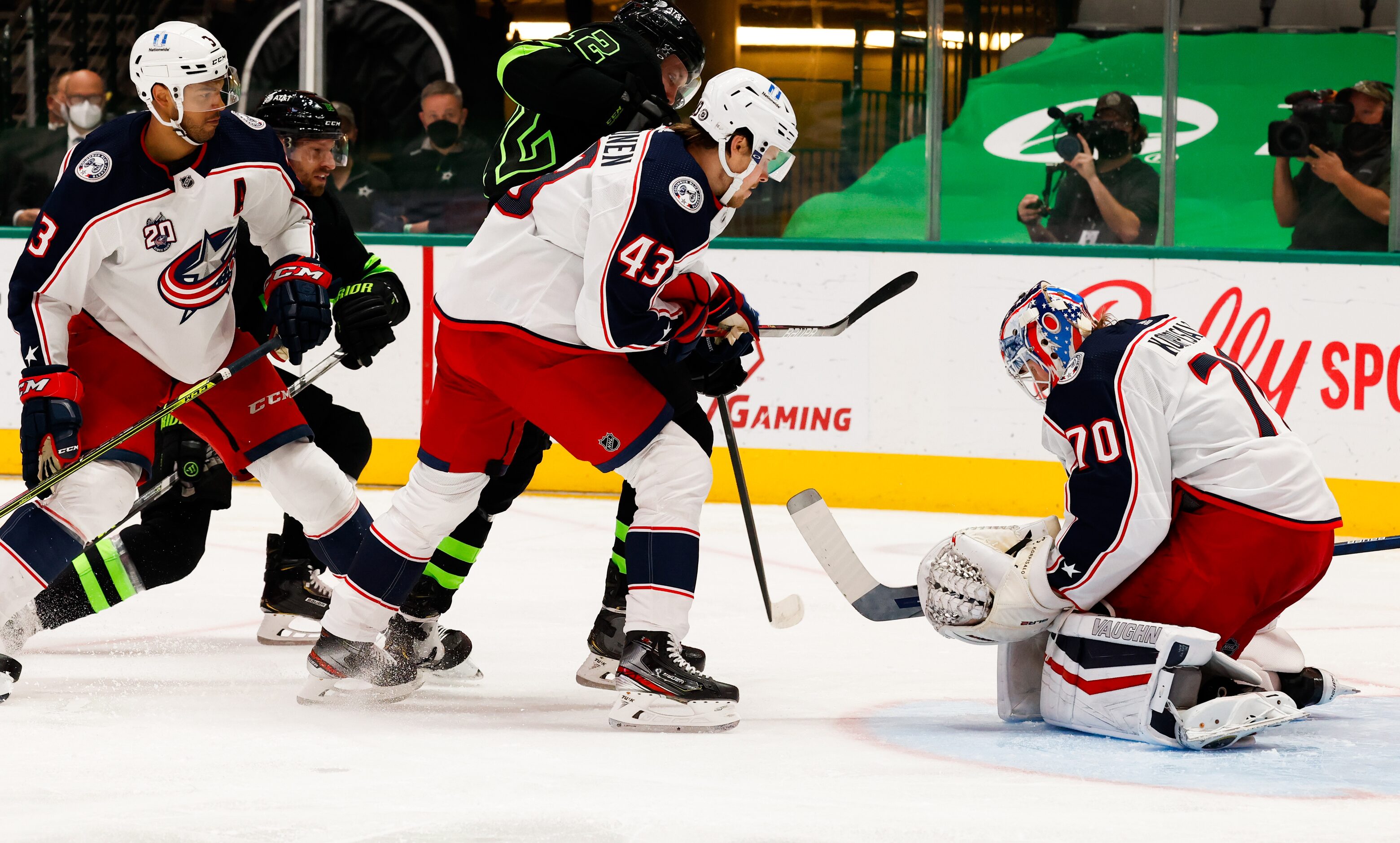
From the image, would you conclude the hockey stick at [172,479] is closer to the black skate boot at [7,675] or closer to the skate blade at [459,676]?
the black skate boot at [7,675]

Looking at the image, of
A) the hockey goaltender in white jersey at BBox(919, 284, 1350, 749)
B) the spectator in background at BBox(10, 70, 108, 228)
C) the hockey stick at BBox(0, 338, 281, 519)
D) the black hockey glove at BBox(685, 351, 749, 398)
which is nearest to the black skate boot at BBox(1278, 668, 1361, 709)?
the hockey goaltender in white jersey at BBox(919, 284, 1350, 749)

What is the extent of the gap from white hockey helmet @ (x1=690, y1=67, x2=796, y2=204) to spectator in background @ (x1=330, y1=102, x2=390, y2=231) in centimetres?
404

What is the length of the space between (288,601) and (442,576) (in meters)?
0.59

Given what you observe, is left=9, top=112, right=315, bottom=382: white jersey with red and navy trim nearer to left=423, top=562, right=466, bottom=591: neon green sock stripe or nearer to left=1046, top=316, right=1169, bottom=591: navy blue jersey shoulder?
left=423, top=562, right=466, bottom=591: neon green sock stripe

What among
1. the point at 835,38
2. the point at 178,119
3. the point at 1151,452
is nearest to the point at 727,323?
the point at 1151,452

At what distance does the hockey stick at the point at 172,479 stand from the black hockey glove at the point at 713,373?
706mm

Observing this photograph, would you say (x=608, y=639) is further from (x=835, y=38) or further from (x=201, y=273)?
(x=835, y=38)

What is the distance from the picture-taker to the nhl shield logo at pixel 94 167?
9.55 ft

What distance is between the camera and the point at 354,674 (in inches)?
118

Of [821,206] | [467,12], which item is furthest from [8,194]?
[821,206]

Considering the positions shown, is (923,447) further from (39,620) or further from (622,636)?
(39,620)

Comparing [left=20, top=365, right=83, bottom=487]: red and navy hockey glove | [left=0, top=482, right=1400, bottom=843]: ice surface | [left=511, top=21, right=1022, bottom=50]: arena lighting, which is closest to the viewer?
[left=0, top=482, right=1400, bottom=843]: ice surface

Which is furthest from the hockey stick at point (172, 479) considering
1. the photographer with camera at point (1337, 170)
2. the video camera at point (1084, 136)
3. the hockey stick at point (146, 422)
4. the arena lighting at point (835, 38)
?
the photographer with camera at point (1337, 170)

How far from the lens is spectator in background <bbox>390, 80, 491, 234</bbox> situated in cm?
654
